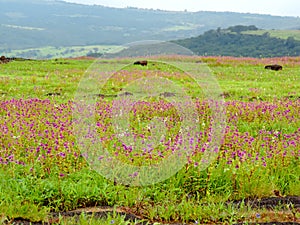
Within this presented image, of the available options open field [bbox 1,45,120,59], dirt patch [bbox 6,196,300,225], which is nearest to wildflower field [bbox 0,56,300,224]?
dirt patch [bbox 6,196,300,225]

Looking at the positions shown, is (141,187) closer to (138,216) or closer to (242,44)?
(138,216)

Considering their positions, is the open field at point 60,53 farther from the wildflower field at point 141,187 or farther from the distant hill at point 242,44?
the wildflower field at point 141,187

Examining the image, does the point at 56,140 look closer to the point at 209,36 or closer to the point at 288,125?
the point at 288,125

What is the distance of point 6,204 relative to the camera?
6.31 meters

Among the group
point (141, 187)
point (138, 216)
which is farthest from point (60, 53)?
point (138, 216)

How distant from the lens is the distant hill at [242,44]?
279 ft

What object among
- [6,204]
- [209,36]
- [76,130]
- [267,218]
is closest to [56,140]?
[76,130]

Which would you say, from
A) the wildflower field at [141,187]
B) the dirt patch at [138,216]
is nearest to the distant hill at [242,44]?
the wildflower field at [141,187]

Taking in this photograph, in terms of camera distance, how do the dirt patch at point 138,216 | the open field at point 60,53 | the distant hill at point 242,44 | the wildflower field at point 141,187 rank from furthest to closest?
the open field at point 60,53
the distant hill at point 242,44
the wildflower field at point 141,187
the dirt patch at point 138,216

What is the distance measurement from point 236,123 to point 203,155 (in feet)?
13.8

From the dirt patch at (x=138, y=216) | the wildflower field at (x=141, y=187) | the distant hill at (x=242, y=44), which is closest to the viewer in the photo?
the dirt patch at (x=138, y=216)

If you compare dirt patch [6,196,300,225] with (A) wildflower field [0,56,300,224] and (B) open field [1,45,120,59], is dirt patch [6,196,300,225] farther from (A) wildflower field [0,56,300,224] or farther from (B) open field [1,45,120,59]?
(B) open field [1,45,120,59]

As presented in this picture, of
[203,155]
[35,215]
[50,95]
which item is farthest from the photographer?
[50,95]

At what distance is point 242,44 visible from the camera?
3947 inches
